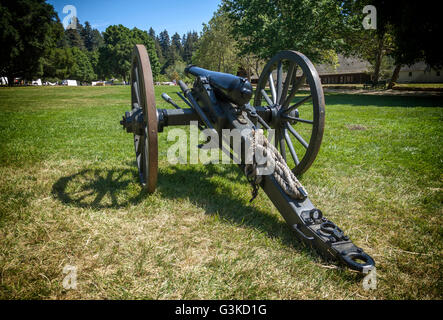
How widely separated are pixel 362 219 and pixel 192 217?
1.68 metres

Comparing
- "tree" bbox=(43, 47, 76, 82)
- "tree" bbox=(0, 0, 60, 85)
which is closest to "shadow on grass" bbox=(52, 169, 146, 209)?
"tree" bbox=(0, 0, 60, 85)

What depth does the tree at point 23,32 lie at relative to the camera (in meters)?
28.1

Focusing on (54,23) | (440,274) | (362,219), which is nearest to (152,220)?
(362,219)

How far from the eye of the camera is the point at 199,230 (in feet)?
7.32

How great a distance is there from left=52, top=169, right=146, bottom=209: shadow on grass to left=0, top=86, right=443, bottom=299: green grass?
0.02 m

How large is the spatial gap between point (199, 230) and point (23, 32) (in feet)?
129

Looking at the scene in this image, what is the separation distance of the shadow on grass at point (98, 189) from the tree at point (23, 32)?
3488 centimetres

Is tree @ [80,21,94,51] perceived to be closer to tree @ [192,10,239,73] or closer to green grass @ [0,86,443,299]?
tree @ [192,10,239,73]

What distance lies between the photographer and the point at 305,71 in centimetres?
267

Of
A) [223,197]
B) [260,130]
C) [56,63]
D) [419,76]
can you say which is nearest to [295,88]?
[260,130]

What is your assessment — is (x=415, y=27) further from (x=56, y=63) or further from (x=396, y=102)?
(x=56, y=63)
